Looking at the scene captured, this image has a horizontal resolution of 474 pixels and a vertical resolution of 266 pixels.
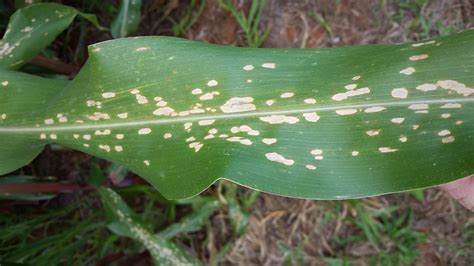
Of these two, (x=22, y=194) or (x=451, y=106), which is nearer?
(x=451, y=106)

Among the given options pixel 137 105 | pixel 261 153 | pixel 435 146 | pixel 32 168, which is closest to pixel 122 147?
pixel 137 105

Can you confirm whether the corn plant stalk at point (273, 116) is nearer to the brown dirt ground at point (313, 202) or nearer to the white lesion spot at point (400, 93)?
the white lesion spot at point (400, 93)

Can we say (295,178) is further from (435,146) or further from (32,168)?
(32,168)

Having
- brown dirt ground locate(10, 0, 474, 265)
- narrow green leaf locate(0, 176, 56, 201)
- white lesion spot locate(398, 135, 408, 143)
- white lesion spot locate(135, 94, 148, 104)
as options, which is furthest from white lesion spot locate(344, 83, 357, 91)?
narrow green leaf locate(0, 176, 56, 201)

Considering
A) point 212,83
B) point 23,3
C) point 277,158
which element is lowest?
point 277,158

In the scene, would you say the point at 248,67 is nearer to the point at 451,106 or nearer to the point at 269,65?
the point at 269,65

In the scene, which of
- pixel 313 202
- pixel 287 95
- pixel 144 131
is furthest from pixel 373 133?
pixel 313 202

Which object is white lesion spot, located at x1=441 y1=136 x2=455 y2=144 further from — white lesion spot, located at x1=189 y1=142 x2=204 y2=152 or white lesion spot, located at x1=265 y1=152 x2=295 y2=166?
white lesion spot, located at x1=189 y1=142 x2=204 y2=152
